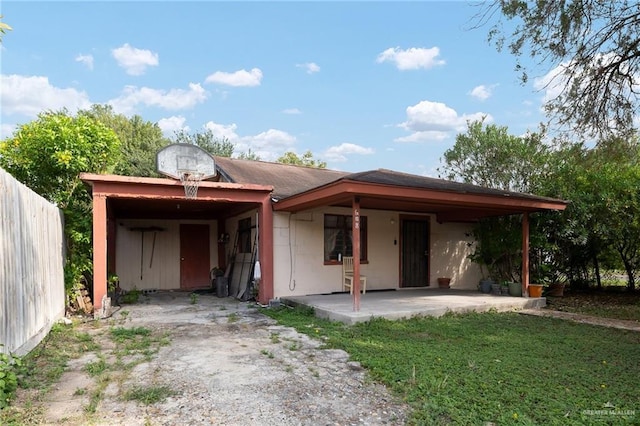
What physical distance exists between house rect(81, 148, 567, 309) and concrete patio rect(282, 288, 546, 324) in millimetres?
439

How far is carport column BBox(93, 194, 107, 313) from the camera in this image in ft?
22.6

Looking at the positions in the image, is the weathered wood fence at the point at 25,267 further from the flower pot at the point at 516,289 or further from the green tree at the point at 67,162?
the flower pot at the point at 516,289

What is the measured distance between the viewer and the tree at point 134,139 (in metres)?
19.6

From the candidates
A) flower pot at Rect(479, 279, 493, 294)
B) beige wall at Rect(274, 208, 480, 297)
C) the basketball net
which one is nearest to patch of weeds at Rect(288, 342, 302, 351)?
beige wall at Rect(274, 208, 480, 297)

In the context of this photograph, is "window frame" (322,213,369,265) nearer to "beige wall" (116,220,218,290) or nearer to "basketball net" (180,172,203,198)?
"basketball net" (180,172,203,198)

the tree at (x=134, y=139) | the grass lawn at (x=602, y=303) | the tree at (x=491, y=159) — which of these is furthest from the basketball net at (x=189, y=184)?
the tree at (x=134, y=139)

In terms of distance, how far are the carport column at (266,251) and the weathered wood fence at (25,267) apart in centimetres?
356

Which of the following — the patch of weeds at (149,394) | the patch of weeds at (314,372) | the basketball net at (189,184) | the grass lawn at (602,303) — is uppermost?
the basketball net at (189,184)

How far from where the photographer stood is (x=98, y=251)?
22.7ft

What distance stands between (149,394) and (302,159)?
1216 inches

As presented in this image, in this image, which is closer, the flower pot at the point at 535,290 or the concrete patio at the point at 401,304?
the concrete patio at the point at 401,304

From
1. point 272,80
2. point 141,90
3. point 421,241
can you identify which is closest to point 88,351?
point 421,241

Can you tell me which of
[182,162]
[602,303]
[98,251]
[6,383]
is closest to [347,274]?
[182,162]

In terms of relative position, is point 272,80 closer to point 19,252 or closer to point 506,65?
point 506,65
